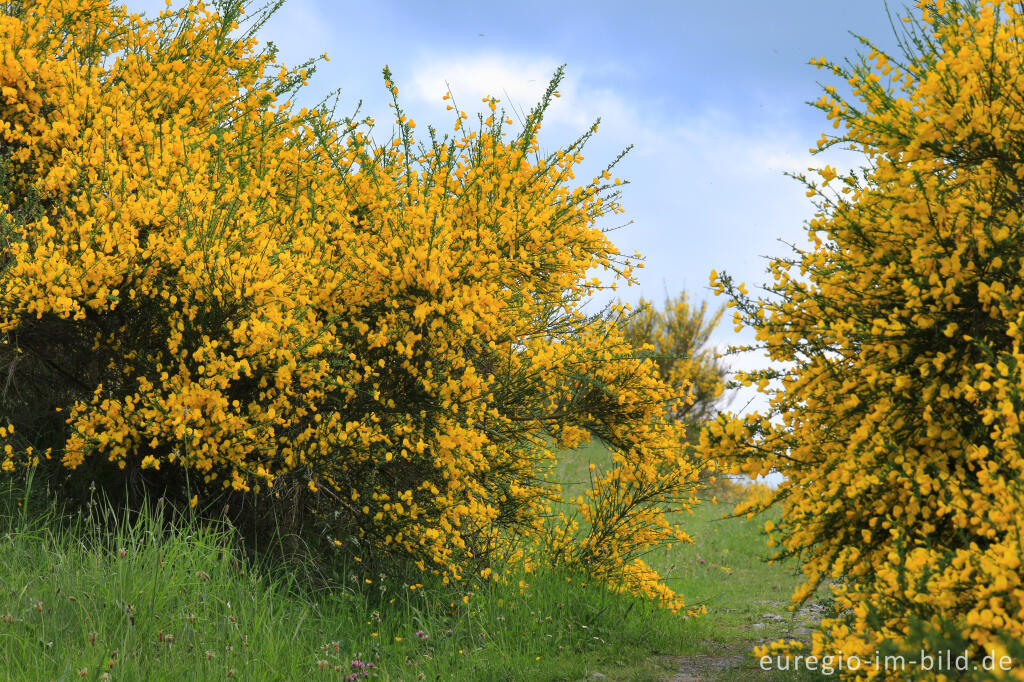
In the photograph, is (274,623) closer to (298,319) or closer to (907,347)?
(298,319)

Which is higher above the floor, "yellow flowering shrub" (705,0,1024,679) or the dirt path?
"yellow flowering shrub" (705,0,1024,679)

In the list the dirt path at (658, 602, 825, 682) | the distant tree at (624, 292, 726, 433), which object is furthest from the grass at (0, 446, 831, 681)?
the distant tree at (624, 292, 726, 433)

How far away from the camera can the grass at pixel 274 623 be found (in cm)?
492

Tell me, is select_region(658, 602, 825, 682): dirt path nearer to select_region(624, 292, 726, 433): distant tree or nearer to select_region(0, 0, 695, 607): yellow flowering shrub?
select_region(0, 0, 695, 607): yellow flowering shrub

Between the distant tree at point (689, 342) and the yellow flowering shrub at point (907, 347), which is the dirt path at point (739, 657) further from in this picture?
the distant tree at point (689, 342)

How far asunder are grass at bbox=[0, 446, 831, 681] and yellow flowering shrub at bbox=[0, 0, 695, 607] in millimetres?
443

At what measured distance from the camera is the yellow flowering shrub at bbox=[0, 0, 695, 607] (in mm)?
5953

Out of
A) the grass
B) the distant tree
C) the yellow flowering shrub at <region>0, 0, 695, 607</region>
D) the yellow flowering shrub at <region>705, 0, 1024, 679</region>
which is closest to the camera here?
the yellow flowering shrub at <region>705, 0, 1024, 679</region>

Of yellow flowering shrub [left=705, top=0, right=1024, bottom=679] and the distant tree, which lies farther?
the distant tree

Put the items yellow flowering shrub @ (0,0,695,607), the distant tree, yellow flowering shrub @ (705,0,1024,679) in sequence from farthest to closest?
the distant tree → yellow flowering shrub @ (0,0,695,607) → yellow flowering shrub @ (705,0,1024,679)

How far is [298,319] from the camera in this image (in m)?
6.18

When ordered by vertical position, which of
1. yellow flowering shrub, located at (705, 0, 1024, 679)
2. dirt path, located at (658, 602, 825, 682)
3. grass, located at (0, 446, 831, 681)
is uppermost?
yellow flowering shrub, located at (705, 0, 1024, 679)

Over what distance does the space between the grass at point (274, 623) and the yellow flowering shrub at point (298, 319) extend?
1.45 ft

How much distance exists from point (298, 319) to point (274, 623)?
2053mm
